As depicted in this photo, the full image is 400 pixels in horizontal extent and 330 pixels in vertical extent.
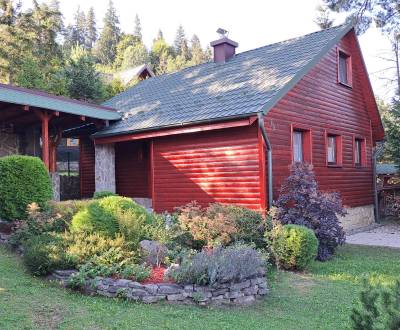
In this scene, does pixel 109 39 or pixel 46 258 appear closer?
pixel 46 258

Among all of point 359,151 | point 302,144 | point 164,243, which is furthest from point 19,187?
point 359,151

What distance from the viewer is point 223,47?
1479cm

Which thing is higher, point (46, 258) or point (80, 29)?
point (80, 29)

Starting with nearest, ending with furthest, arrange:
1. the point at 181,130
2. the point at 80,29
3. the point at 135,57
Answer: the point at 181,130 → the point at 135,57 → the point at 80,29

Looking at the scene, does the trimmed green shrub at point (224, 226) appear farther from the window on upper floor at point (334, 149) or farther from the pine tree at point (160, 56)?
the pine tree at point (160, 56)

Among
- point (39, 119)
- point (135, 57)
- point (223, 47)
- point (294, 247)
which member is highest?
point (135, 57)

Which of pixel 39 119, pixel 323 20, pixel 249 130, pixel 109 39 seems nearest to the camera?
pixel 249 130

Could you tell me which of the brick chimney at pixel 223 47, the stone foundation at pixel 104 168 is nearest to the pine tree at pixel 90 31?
the brick chimney at pixel 223 47

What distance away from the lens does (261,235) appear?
827cm

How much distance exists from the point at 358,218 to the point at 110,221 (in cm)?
986

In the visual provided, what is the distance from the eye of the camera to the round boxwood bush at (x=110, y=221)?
6.64m

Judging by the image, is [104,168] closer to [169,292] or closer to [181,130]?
[181,130]

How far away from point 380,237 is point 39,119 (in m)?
10.9

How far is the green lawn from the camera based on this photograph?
15.0 feet
